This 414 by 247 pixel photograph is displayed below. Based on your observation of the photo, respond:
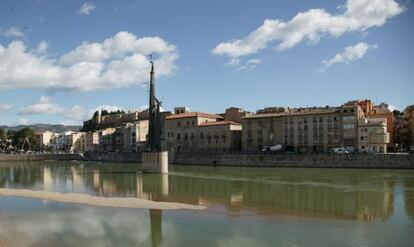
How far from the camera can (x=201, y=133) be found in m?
109

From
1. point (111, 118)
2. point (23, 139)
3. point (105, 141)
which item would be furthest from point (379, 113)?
point (23, 139)

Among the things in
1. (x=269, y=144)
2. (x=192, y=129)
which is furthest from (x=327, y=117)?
(x=192, y=129)

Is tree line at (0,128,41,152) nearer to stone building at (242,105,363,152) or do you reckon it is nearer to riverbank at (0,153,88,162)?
riverbank at (0,153,88,162)

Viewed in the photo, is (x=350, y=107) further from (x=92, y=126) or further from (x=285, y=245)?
(x=92, y=126)

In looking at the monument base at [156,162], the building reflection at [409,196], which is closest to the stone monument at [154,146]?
the monument base at [156,162]

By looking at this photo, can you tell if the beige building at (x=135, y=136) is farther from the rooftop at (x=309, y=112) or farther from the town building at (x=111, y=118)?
the rooftop at (x=309, y=112)

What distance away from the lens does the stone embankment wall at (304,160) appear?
70938mm

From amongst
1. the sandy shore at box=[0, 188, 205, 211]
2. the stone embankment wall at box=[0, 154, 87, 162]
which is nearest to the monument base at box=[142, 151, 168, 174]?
the sandy shore at box=[0, 188, 205, 211]

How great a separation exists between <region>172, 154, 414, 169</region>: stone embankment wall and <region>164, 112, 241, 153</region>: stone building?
6.60 m

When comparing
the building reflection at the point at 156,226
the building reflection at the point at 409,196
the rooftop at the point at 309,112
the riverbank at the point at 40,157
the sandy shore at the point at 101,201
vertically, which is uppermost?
the rooftop at the point at 309,112

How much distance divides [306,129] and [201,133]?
86.7ft

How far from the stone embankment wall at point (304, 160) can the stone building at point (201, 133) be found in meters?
6.60

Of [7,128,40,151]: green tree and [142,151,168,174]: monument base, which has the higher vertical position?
[7,128,40,151]: green tree

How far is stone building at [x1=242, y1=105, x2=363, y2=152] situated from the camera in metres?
86.2
